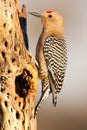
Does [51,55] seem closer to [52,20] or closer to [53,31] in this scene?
[53,31]

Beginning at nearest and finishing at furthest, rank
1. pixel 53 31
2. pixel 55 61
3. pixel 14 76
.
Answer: pixel 14 76, pixel 55 61, pixel 53 31

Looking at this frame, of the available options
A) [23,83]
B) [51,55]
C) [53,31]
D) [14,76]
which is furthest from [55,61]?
[14,76]

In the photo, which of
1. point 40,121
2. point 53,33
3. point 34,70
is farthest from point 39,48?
point 40,121

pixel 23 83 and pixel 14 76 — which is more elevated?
pixel 14 76

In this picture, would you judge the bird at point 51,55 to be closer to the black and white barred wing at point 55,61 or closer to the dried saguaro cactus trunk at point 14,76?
the black and white barred wing at point 55,61

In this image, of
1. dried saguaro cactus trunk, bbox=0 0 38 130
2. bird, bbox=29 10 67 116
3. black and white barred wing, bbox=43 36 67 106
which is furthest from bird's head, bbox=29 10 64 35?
dried saguaro cactus trunk, bbox=0 0 38 130

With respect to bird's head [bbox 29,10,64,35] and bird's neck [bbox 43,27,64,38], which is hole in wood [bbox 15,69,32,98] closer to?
bird's neck [bbox 43,27,64,38]
